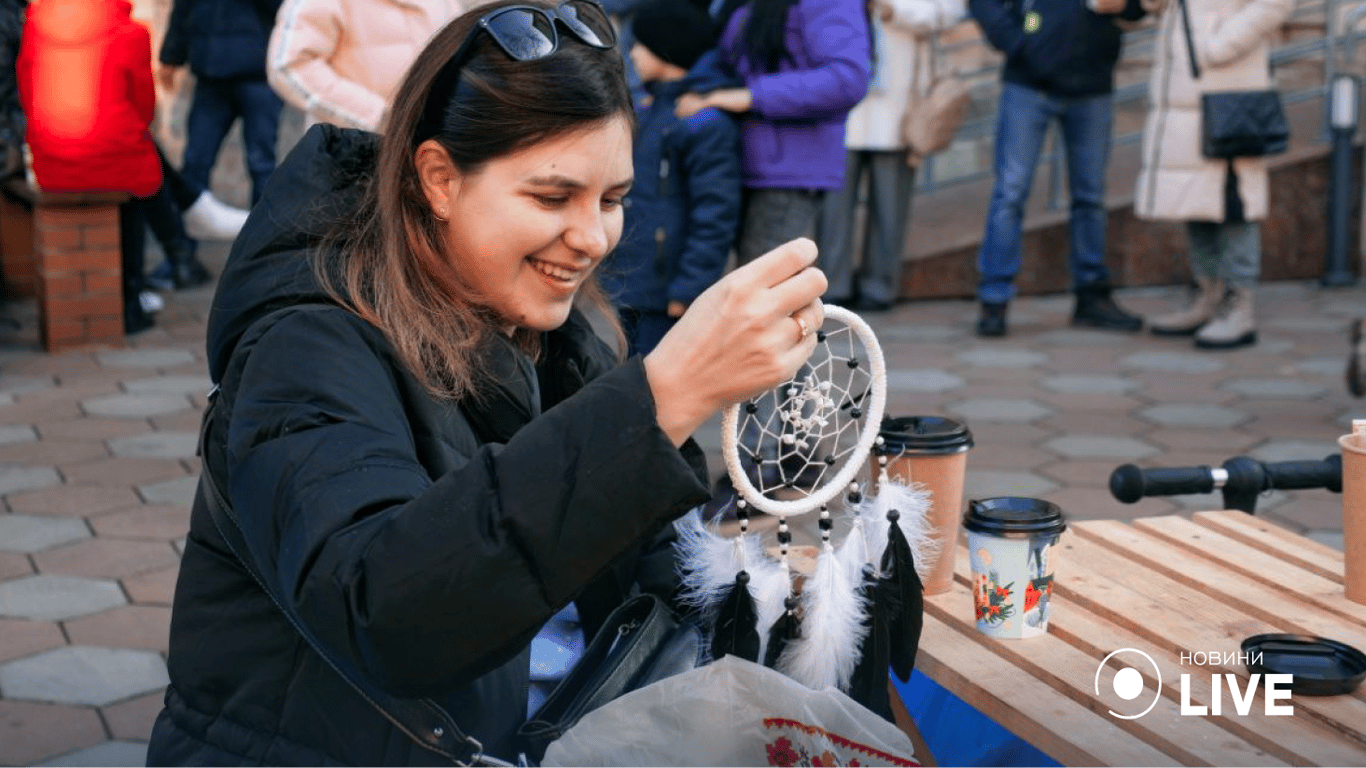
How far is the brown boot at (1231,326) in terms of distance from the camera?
7102 millimetres

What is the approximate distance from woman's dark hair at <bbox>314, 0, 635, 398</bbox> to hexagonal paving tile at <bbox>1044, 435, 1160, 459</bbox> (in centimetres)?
359

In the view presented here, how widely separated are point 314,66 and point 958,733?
11.6 ft

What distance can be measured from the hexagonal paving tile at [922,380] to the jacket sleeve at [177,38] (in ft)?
11.8

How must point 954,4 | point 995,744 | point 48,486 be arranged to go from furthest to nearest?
point 954,4 → point 48,486 → point 995,744

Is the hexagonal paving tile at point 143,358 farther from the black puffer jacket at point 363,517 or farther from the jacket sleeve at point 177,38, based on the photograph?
the black puffer jacket at point 363,517

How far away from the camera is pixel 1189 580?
240 centimetres

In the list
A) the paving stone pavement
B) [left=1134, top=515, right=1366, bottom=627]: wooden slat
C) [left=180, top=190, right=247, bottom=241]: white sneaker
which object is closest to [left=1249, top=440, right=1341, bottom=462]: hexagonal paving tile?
the paving stone pavement

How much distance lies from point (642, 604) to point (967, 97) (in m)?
6.04

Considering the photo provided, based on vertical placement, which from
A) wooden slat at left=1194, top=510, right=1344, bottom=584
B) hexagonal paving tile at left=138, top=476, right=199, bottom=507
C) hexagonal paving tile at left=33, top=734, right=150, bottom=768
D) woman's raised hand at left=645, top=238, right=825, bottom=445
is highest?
woman's raised hand at left=645, top=238, right=825, bottom=445

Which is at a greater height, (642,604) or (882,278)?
(642,604)

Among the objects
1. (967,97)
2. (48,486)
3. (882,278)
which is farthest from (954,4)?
(48,486)

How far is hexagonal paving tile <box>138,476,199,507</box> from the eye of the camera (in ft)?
15.9

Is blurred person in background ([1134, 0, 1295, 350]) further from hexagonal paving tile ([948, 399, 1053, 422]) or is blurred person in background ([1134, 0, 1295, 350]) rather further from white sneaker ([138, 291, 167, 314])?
white sneaker ([138, 291, 167, 314])

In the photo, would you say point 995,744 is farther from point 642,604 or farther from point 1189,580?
point 642,604
